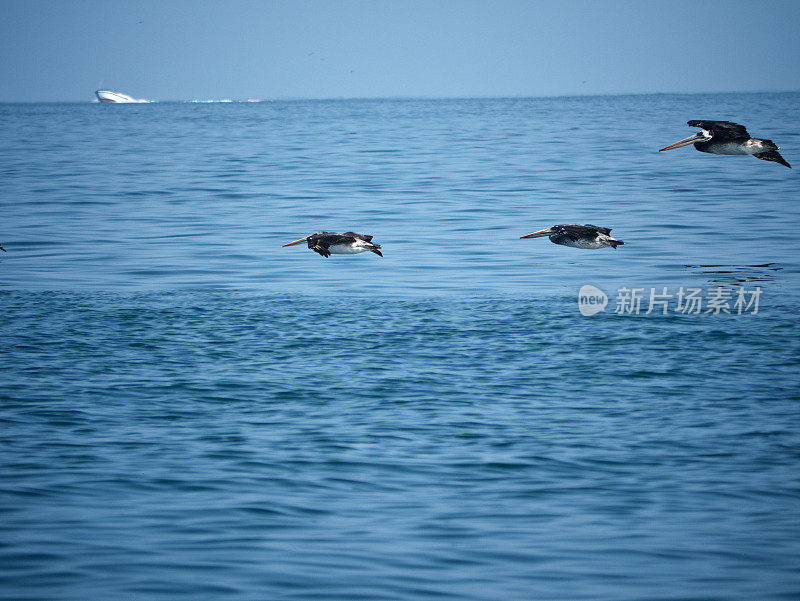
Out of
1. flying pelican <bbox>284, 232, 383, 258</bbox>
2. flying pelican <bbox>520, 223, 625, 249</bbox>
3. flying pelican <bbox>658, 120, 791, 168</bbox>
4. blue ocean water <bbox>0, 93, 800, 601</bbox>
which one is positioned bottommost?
blue ocean water <bbox>0, 93, 800, 601</bbox>

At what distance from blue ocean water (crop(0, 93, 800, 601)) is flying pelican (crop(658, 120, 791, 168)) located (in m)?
3.11

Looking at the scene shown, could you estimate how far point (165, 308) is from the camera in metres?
20.3

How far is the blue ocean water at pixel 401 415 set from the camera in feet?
27.9

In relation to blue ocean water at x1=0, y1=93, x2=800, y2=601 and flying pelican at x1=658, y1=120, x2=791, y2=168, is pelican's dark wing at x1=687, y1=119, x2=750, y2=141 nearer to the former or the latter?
flying pelican at x1=658, y1=120, x2=791, y2=168

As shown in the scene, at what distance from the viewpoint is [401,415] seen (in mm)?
12836

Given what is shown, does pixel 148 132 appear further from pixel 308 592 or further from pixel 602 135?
pixel 308 592

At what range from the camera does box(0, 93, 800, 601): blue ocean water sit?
8.50 m

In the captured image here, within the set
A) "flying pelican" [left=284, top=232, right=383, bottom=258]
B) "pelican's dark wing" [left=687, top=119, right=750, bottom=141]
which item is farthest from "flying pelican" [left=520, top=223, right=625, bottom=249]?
"flying pelican" [left=284, top=232, right=383, bottom=258]

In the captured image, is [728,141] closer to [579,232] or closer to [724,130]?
[724,130]

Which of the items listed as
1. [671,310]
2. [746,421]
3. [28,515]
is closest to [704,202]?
[671,310]

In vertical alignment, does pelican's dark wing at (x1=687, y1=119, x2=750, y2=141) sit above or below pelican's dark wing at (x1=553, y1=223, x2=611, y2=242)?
above

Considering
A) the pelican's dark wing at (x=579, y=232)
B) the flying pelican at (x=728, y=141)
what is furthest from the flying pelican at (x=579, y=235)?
the flying pelican at (x=728, y=141)

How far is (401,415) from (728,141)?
8.27 m

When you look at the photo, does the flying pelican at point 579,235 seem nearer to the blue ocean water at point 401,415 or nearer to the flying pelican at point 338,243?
the blue ocean water at point 401,415
